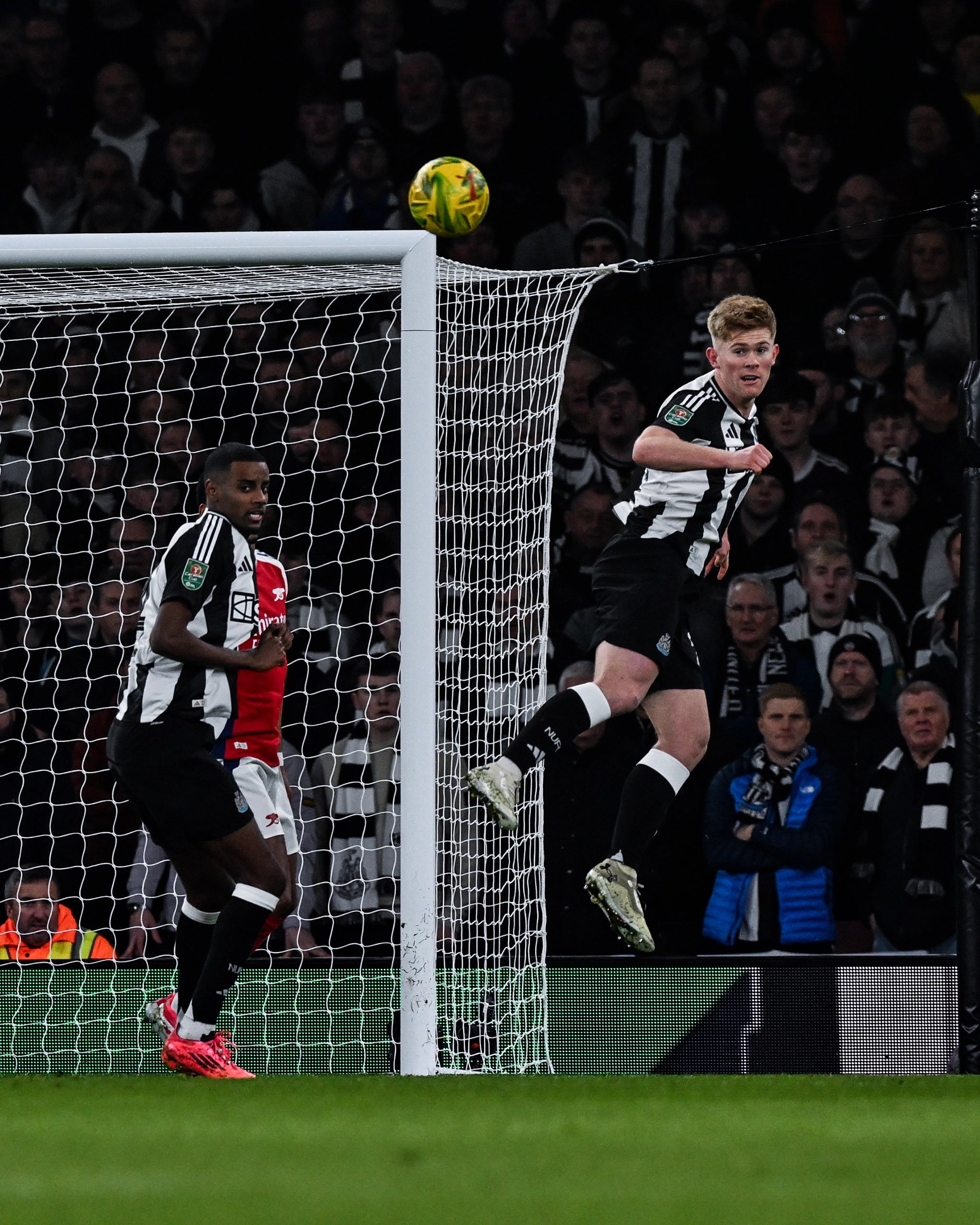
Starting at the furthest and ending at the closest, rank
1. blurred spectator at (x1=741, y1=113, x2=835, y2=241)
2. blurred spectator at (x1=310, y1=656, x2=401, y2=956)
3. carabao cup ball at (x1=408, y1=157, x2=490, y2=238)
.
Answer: blurred spectator at (x1=741, y1=113, x2=835, y2=241) < blurred spectator at (x1=310, y1=656, x2=401, y2=956) < carabao cup ball at (x1=408, y1=157, x2=490, y2=238)

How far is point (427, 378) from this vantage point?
5.65 m

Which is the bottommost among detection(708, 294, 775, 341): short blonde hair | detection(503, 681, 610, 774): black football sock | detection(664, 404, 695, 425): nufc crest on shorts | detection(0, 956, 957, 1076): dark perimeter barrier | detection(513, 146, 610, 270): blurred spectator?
detection(0, 956, 957, 1076): dark perimeter barrier

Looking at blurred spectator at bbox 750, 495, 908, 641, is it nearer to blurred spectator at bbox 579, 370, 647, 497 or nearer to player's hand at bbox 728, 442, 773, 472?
blurred spectator at bbox 579, 370, 647, 497

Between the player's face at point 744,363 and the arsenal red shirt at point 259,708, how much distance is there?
1502 mm

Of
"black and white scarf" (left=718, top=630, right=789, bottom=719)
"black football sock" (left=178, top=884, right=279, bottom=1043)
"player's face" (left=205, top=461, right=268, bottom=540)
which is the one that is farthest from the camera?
"black and white scarf" (left=718, top=630, right=789, bottom=719)

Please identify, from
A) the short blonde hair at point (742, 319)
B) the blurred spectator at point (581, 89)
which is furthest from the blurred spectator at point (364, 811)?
the blurred spectator at point (581, 89)

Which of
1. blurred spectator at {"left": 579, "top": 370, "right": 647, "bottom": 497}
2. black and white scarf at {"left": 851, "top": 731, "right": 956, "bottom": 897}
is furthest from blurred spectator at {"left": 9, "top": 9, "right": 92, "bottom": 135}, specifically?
black and white scarf at {"left": 851, "top": 731, "right": 956, "bottom": 897}

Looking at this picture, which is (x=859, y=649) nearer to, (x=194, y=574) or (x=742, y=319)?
(x=742, y=319)

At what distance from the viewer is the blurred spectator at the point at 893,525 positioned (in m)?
7.93

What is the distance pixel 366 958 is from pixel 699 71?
16.0 ft

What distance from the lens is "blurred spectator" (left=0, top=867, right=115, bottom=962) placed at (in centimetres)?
653

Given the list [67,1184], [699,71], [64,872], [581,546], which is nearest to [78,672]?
[64,872]

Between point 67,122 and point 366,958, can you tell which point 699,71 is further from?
point 366,958

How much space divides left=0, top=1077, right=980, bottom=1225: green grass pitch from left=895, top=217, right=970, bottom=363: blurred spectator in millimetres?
4228
